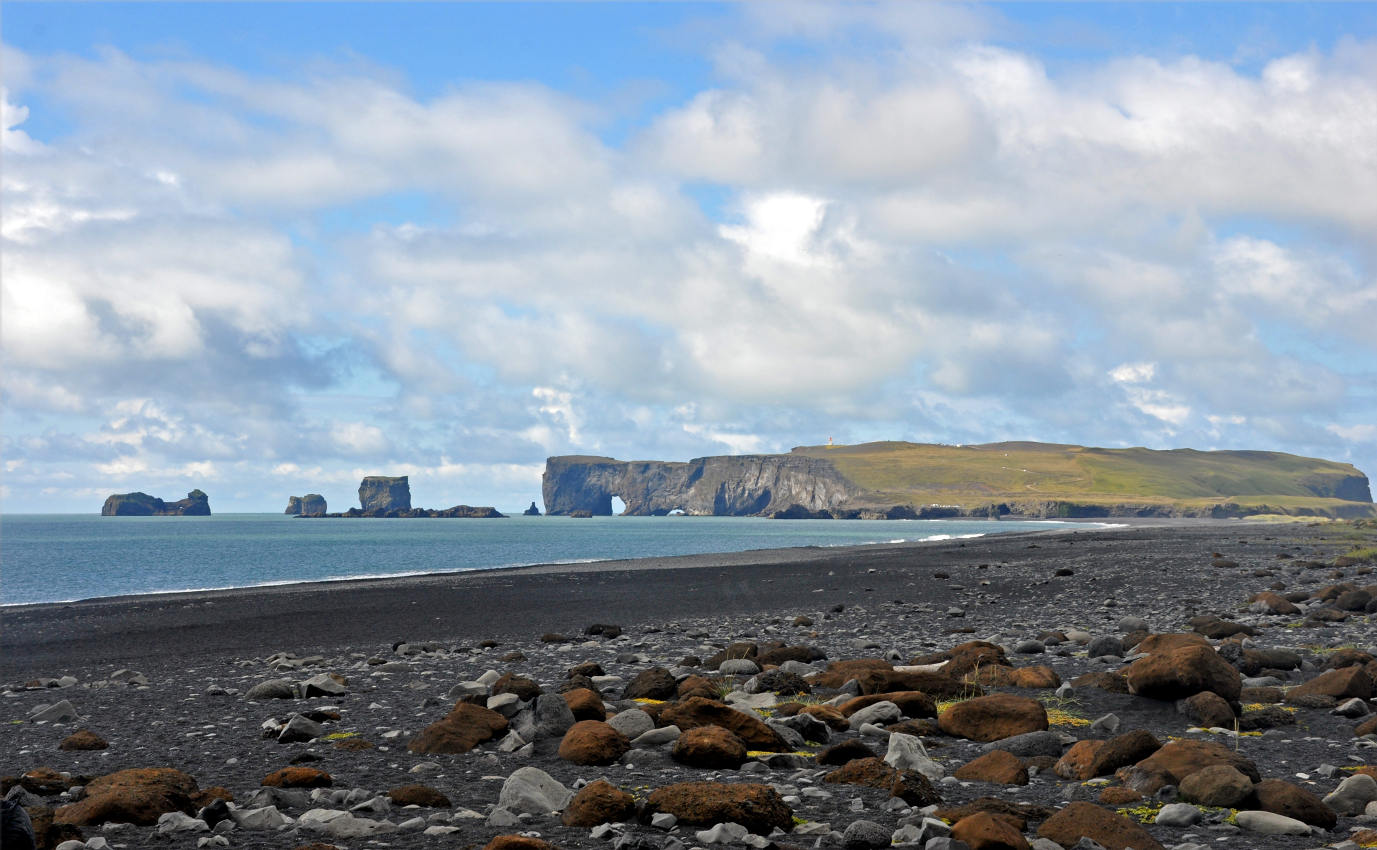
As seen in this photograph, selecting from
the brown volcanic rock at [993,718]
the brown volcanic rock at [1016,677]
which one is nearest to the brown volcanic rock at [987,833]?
the brown volcanic rock at [993,718]

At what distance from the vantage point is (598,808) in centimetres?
675

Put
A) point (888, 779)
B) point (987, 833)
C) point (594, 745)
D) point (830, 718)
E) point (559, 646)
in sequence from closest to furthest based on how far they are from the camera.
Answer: point (987, 833) → point (888, 779) → point (594, 745) → point (830, 718) → point (559, 646)

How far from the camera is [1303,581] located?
91.7 ft

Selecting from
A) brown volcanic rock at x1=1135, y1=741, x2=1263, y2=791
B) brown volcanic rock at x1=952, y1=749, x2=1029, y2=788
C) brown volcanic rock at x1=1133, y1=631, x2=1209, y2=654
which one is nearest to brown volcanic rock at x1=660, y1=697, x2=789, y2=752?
brown volcanic rock at x1=952, y1=749, x2=1029, y2=788

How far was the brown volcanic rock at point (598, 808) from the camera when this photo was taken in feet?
22.0

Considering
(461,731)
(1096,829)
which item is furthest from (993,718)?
(461,731)

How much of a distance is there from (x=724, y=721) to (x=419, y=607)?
25.5m

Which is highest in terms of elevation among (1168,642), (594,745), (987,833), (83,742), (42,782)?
(1168,642)

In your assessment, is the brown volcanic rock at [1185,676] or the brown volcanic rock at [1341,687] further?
the brown volcanic rock at [1341,687]

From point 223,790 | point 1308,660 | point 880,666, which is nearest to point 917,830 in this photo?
point 223,790

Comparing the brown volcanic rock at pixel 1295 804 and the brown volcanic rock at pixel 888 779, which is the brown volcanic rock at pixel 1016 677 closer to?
the brown volcanic rock at pixel 888 779

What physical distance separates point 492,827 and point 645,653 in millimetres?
10777

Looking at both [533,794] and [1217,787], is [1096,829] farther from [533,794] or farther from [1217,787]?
[533,794]

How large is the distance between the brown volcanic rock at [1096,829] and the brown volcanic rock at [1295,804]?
3.75ft
